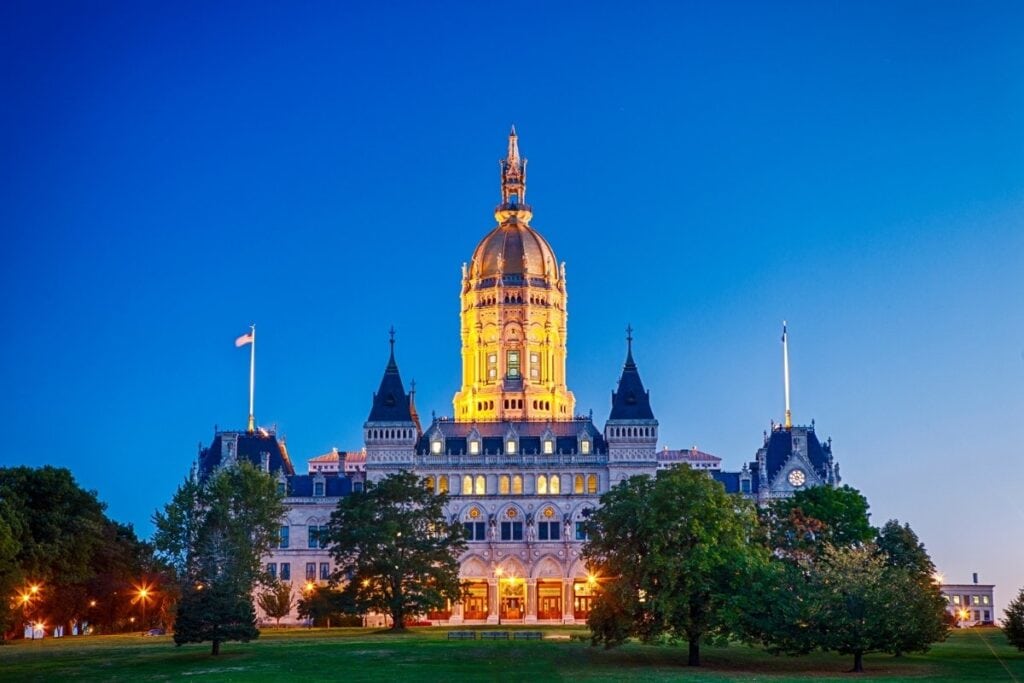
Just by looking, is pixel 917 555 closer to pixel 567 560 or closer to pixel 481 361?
pixel 567 560

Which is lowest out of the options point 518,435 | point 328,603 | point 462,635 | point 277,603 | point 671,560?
point 462,635

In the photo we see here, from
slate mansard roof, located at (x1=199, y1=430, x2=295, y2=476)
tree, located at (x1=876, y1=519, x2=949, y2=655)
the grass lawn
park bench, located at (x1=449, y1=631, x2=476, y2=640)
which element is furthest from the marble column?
tree, located at (x1=876, y1=519, x2=949, y2=655)

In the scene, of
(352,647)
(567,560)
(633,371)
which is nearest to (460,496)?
(567,560)

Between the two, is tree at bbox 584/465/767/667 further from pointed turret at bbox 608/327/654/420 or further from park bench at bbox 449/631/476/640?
pointed turret at bbox 608/327/654/420

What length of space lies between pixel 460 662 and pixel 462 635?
2155 centimetres

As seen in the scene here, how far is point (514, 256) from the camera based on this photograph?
548 feet

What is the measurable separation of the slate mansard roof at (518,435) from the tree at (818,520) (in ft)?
134

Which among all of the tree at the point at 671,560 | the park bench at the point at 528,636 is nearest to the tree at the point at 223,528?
the park bench at the point at 528,636

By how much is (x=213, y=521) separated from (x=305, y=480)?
119ft

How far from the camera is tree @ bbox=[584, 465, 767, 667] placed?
7469 cm

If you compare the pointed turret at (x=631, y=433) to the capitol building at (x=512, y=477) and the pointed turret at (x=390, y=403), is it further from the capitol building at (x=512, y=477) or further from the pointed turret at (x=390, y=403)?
the pointed turret at (x=390, y=403)

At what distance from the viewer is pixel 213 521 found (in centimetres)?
11538

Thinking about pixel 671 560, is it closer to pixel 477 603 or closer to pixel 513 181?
pixel 477 603

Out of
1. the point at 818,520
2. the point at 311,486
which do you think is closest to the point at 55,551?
the point at 311,486
